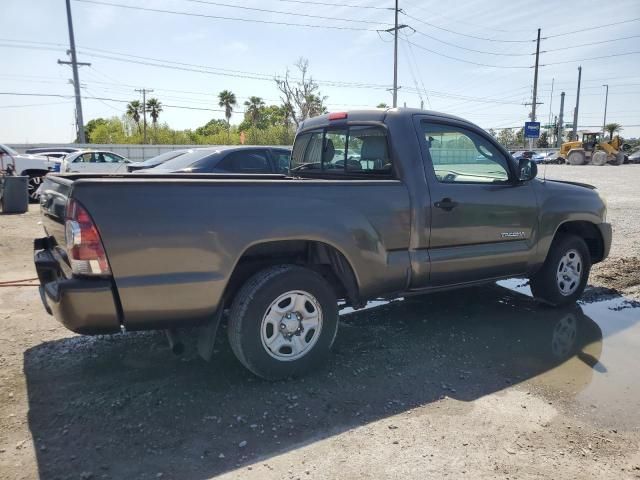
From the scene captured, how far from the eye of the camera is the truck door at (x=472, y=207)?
13.8 ft

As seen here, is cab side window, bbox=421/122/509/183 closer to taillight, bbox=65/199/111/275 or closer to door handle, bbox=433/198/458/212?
door handle, bbox=433/198/458/212

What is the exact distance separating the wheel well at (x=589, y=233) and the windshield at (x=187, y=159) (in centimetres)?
652

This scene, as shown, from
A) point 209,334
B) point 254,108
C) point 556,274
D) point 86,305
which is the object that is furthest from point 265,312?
point 254,108

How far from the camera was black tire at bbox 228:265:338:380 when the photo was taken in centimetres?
336

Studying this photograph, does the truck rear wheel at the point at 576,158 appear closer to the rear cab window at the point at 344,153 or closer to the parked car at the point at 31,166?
the parked car at the point at 31,166

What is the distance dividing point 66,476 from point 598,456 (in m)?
2.91

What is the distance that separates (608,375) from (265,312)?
9.04 feet

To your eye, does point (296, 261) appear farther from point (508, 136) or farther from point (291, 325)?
point (508, 136)

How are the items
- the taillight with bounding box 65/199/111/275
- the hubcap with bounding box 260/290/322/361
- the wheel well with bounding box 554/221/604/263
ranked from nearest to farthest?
the taillight with bounding box 65/199/111/275 → the hubcap with bounding box 260/290/322/361 → the wheel well with bounding box 554/221/604/263

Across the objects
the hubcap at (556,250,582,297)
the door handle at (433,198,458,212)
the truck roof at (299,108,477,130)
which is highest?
the truck roof at (299,108,477,130)

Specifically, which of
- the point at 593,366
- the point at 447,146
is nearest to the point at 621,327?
the point at 593,366

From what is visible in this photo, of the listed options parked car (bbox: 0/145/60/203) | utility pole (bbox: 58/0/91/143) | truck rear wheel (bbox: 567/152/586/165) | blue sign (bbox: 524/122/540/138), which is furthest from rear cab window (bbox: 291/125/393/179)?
truck rear wheel (bbox: 567/152/586/165)

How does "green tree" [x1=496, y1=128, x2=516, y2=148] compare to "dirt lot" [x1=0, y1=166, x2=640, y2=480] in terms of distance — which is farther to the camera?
"green tree" [x1=496, y1=128, x2=516, y2=148]

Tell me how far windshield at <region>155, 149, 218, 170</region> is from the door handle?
6.38 metres
